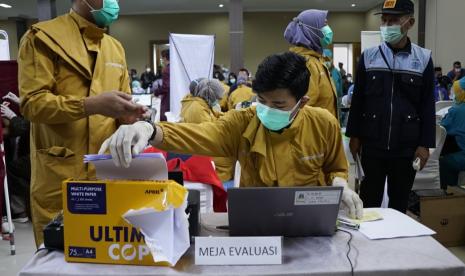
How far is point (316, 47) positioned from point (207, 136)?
1.30 metres

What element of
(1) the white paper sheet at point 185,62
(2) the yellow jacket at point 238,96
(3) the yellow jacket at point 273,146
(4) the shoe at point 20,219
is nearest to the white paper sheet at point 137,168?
(3) the yellow jacket at point 273,146

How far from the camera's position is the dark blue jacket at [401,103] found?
2.23 m

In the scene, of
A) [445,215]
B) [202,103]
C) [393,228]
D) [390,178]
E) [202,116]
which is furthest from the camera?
[202,103]

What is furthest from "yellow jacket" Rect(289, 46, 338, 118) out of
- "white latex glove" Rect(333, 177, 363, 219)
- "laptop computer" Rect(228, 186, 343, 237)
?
"laptop computer" Rect(228, 186, 343, 237)

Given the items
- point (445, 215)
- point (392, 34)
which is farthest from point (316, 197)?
point (445, 215)

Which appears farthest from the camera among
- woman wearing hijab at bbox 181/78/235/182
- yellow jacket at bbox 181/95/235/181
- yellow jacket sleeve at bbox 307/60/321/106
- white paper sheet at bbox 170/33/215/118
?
white paper sheet at bbox 170/33/215/118

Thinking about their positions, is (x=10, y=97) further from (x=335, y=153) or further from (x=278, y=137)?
(x=335, y=153)

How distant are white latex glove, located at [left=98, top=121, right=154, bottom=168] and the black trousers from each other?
1461mm

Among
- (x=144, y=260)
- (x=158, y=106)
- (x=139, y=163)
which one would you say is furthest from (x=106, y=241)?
(x=158, y=106)

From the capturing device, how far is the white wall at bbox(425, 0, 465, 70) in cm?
966

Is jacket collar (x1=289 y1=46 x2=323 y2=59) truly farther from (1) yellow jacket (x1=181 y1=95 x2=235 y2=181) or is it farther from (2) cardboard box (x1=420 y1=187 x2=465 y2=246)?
(2) cardboard box (x1=420 y1=187 x2=465 y2=246)

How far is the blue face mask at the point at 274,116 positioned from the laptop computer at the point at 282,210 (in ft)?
1.23

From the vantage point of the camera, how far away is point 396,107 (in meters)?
2.24

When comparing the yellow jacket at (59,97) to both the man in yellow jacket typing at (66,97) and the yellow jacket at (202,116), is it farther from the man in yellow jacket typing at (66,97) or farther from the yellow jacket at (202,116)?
the yellow jacket at (202,116)
